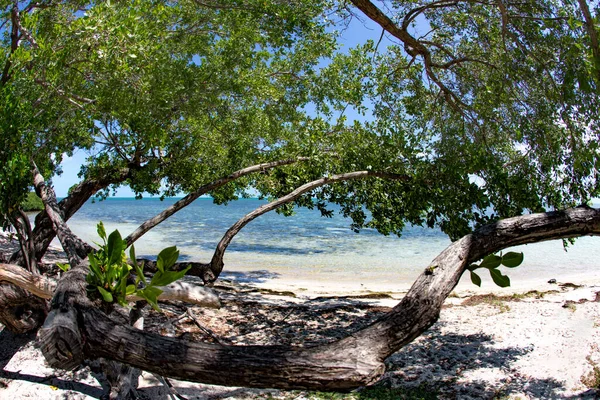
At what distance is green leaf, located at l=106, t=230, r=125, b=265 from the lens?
2.33m

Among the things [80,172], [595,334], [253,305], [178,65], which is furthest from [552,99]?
[80,172]

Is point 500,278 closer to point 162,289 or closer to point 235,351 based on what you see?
point 235,351

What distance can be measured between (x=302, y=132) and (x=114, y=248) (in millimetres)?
5316

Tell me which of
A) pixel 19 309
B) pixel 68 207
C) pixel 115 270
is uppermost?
pixel 68 207

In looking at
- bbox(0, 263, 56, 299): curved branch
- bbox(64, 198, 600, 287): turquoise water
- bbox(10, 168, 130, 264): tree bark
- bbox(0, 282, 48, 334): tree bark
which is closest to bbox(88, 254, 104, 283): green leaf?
bbox(0, 263, 56, 299): curved branch

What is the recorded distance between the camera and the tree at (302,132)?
7.39ft

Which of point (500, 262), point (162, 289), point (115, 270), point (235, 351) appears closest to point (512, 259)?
point (500, 262)

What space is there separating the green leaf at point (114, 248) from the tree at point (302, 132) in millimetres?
261

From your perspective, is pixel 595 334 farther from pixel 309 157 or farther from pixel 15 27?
pixel 15 27

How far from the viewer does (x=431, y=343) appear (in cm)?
666

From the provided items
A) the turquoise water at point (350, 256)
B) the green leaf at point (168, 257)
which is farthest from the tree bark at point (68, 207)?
the turquoise water at point (350, 256)

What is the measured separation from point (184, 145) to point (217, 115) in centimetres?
88

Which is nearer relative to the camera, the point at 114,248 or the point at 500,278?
the point at 114,248

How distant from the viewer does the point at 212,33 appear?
8.47 m
